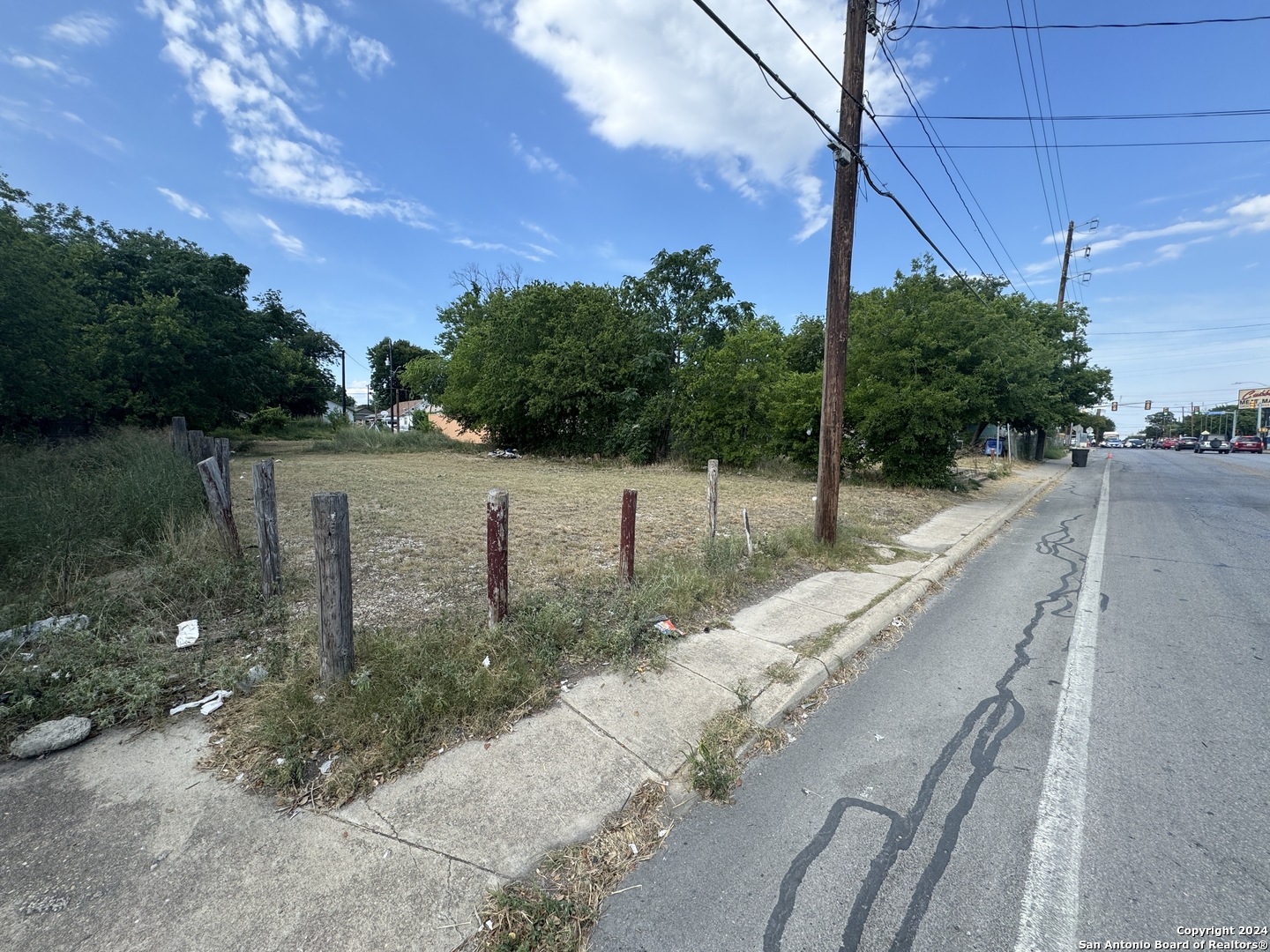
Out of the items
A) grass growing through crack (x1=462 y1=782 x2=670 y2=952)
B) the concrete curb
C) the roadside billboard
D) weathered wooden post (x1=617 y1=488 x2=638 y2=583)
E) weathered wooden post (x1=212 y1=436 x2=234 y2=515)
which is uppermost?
the roadside billboard

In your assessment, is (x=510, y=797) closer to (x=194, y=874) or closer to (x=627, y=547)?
(x=194, y=874)

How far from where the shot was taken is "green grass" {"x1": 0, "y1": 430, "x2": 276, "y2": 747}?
335 centimetres

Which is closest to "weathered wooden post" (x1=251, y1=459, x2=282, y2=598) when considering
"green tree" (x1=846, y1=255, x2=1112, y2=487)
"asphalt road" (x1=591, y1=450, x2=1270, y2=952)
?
"asphalt road" (x1=591, y1=450, x2=1270, y2=952)

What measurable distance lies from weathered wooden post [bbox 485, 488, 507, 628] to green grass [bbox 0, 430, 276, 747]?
5.27ft

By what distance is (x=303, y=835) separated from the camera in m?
2.51

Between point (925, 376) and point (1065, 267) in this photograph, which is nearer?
point (925, 376)

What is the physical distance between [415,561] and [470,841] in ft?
14.1

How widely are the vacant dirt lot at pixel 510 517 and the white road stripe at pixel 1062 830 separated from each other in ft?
13.3

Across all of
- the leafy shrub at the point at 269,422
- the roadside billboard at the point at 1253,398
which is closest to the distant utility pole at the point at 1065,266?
the leafy shrub at the point at 269,422

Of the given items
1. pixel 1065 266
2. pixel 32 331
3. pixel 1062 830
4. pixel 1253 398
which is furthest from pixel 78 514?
pixel 1253 398

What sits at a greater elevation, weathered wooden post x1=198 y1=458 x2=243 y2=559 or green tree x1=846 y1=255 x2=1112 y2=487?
green tree x1=846 y1=255 x2=1112 y2=487

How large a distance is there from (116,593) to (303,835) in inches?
141

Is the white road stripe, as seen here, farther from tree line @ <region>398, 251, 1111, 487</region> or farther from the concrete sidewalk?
tree line @ <region>398, 251, 1111, 487</region>

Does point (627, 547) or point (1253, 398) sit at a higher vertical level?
point (1253, 398)
